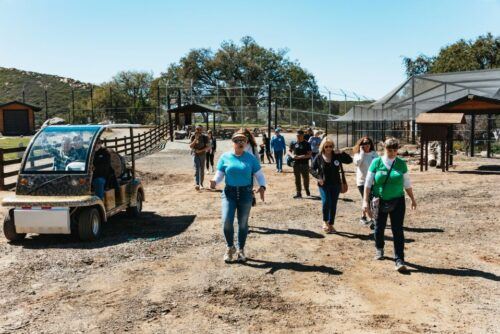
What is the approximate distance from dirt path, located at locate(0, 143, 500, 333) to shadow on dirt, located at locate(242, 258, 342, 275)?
0.02 metres

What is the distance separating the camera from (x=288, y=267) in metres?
6.80

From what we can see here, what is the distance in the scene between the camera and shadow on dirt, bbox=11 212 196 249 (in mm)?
8234

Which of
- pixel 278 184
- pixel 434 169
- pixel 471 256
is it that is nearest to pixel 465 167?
pixel 434 169

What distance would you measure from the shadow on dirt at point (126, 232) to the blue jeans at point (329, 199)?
2469 millimetres

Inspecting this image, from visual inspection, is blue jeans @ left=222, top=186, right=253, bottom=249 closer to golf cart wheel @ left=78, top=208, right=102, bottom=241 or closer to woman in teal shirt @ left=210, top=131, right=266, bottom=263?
woman in teal shirt @ left=210, top=131, right=266, bottom=263

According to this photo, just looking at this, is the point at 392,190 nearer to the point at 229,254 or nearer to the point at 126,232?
the point at 229,254

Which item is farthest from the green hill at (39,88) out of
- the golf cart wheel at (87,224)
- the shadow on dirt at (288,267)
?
the shadow on dirt at (288,267)

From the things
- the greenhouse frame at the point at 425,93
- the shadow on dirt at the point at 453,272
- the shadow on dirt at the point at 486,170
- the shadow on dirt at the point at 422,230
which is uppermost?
the greenhouse frame at the point at 425,93

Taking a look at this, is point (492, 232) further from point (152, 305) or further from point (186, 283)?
point (152, 305)

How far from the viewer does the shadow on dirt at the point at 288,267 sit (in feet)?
21.7

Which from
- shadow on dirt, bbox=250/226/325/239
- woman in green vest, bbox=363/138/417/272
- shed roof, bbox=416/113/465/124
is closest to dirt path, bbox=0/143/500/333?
shadow on dirt, bbox=250/226/325/239

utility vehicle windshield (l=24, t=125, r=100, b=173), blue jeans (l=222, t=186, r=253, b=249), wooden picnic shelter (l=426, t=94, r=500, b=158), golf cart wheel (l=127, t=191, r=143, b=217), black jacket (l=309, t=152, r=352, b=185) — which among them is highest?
wooden picnic shelter (l=426, t=94, r=500, b=158)

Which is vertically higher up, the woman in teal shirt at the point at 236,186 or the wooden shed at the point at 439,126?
the wooden shed at the point at 439,126

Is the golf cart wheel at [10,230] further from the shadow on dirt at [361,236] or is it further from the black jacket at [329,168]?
the shadow on dirt at [361,236]
